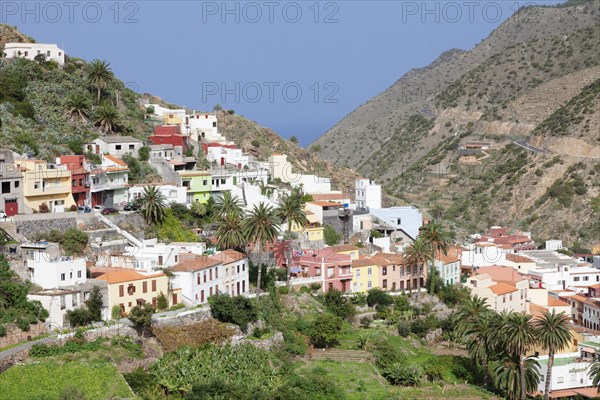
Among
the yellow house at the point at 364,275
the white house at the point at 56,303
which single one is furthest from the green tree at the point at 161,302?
the yellow house at the point at 364,275

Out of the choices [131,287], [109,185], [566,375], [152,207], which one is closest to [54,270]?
[131,287]

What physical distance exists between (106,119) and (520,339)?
38.4 m

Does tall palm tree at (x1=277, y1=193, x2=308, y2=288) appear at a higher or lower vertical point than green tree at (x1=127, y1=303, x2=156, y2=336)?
higher

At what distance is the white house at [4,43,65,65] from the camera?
9406 cm

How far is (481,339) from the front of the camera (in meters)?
64.9

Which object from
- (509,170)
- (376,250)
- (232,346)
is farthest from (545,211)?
(232,346)

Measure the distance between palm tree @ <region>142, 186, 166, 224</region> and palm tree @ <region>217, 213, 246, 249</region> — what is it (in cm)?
488

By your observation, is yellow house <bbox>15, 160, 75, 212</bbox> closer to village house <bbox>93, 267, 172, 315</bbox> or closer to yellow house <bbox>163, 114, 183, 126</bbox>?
village house <bbox>93, 267, 172, 315</bbox>

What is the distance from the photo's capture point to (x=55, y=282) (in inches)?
2237

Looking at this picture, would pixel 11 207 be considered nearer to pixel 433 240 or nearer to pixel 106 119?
pixel 106 119

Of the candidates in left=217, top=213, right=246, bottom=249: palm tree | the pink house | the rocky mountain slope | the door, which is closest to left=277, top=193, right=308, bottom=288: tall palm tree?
the pink house

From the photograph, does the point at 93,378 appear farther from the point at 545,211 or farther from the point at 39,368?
the point at 545,211

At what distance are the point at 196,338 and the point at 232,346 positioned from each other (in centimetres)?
214

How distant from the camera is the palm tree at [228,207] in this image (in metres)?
70.4
